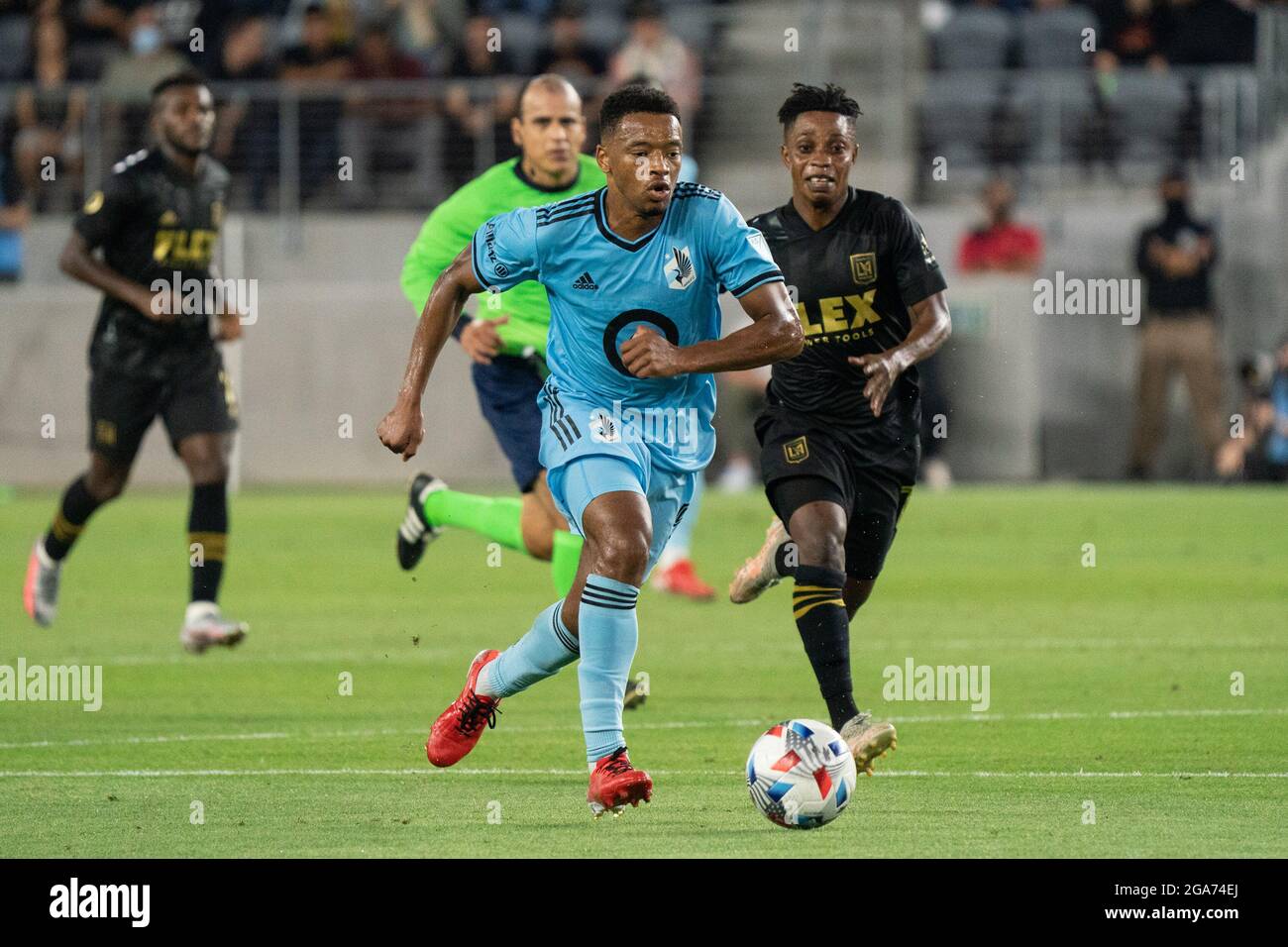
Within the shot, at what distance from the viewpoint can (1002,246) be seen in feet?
74.8

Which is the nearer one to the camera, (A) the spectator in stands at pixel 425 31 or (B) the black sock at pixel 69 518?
(B) the black sock at pixel 69 518

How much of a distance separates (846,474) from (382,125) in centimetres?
1571

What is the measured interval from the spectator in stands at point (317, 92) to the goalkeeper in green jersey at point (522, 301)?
44.0 ft

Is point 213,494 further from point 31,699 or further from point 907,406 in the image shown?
point 907,406

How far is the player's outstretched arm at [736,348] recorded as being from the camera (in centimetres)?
687

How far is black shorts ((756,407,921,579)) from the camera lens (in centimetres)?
823

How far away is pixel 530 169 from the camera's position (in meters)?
10.1

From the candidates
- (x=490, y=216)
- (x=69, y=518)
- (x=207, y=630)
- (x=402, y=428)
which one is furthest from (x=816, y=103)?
(x=69, y=518)

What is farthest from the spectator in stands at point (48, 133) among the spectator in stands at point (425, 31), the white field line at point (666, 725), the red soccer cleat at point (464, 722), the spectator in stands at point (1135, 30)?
the red soccer cleat at point (464, 722)

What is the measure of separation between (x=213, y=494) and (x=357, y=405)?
39.6 ft

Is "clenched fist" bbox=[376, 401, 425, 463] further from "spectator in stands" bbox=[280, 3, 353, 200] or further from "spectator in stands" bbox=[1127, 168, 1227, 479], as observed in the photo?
"spectator in stands" bbox=[280, 3, 353, 200]

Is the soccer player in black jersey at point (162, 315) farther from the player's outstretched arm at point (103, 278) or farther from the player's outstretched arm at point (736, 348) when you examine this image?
the player's outstretched arm at point (736, 348)
